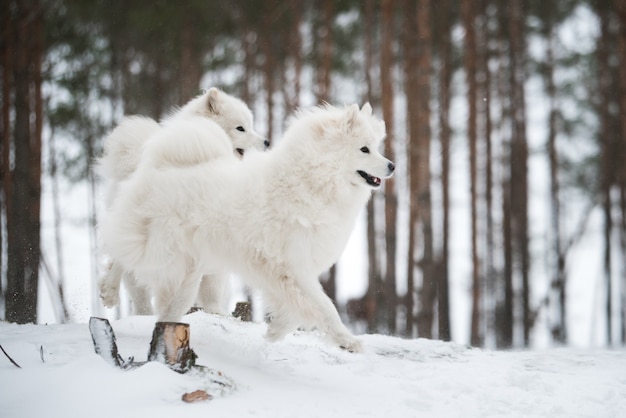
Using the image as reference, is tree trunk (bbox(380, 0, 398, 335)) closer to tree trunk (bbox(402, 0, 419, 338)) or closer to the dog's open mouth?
tree trunk (bbox(402, 0, 419, 338))

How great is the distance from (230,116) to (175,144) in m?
1.68

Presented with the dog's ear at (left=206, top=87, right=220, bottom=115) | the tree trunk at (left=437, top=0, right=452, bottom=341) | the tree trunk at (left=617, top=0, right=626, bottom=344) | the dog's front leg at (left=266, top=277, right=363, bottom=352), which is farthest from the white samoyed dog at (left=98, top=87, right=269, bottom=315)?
the tree trunk at (left=617, top=0, right=626, bottom=344)

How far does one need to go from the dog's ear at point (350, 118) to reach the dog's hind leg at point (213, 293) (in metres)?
2.06

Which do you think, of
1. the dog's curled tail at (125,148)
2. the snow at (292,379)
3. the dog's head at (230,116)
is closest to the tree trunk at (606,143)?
the snow at (292,379)

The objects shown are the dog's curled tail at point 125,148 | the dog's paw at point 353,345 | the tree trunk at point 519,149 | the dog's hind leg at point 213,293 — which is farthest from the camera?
the tree trunk at point 519,149

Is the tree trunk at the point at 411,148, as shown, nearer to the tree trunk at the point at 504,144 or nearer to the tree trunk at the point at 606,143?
the tree trunk at the point at 504,144

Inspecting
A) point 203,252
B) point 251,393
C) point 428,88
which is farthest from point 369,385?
point 428,88

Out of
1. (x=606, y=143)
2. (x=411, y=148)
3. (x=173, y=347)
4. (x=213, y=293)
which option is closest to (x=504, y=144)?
(x=606, y=143)

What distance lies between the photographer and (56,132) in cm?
1418

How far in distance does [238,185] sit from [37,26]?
30.0 ft

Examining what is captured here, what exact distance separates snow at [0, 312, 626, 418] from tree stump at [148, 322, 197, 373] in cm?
10

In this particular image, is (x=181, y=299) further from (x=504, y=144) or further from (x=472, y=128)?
(x=504, y=144)

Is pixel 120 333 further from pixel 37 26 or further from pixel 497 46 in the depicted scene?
pixel 497 46

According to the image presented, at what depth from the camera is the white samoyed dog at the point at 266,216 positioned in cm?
444
